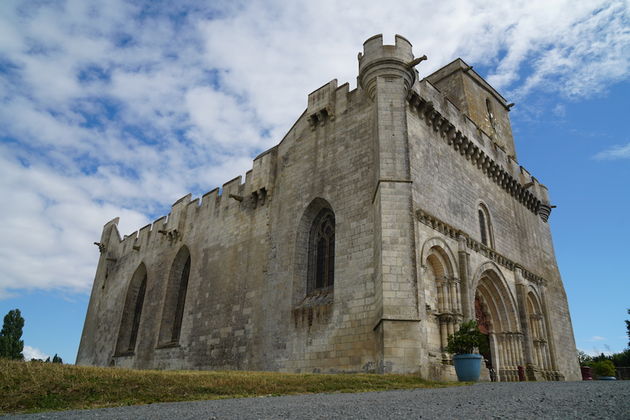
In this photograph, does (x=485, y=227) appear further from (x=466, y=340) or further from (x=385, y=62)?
(x=466, y=340)

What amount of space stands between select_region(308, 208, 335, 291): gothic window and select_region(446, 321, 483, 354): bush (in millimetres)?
4235

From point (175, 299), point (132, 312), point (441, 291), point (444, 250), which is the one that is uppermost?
point (444, 250)

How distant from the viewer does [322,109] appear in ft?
49.2

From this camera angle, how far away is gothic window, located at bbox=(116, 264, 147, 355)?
21.7 metres

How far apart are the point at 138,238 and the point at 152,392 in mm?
18976

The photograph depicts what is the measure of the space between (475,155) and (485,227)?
101 inches

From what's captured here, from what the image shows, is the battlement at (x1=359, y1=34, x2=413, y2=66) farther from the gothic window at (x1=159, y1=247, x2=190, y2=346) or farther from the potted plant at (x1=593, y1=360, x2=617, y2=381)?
the gothic window at (x1=159, y1=247, x2=190, y2=346)

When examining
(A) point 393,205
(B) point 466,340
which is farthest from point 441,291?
(A) point 393,205

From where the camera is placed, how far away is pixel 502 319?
14805mm

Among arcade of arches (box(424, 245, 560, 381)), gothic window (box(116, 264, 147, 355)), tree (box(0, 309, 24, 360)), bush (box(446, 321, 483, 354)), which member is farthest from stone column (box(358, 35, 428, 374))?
tree (box(0, 309, 24, 360))

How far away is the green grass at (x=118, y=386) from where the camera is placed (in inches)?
231

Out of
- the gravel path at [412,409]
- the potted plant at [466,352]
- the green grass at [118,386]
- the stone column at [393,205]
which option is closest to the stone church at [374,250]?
the stone column at [393,205]

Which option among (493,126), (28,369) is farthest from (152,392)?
(493,126)

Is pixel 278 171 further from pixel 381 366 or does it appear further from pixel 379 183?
pixel 381 366
